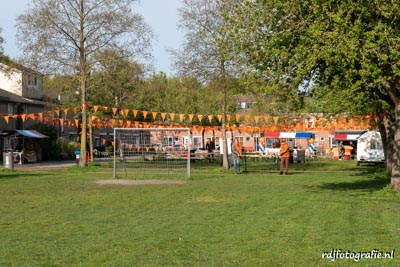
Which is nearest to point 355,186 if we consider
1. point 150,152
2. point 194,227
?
point 150,152

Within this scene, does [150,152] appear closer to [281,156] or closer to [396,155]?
[281,156]

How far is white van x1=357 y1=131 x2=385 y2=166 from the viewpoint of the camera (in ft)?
153

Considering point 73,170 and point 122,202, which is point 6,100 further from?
point 122,202

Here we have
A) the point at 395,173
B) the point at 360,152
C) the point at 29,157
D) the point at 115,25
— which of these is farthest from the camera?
Result: the point at 29,157

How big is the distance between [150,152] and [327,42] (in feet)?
46.6

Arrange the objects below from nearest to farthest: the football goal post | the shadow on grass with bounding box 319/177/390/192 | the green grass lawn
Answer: the green grass lawn → the shadow on grass with bounding box 319/177/390/192 → the football goal post

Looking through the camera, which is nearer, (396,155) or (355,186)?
(396,155)

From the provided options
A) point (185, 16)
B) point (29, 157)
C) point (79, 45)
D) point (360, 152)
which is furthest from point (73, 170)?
point (360, 152)

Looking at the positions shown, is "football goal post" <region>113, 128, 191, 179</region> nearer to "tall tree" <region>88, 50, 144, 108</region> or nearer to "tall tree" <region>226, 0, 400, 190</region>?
"tall tree" <region>88, 50, 144, 108</region>

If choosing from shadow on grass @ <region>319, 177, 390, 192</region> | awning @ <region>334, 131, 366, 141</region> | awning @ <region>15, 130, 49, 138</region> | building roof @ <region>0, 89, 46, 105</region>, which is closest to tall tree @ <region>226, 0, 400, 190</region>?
shadow on grass @ <region>319, 177, 390, 192</region>

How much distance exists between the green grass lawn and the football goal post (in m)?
8.78

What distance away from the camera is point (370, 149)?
156 ft

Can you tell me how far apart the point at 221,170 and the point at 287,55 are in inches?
725

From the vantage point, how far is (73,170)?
37.0 metres
